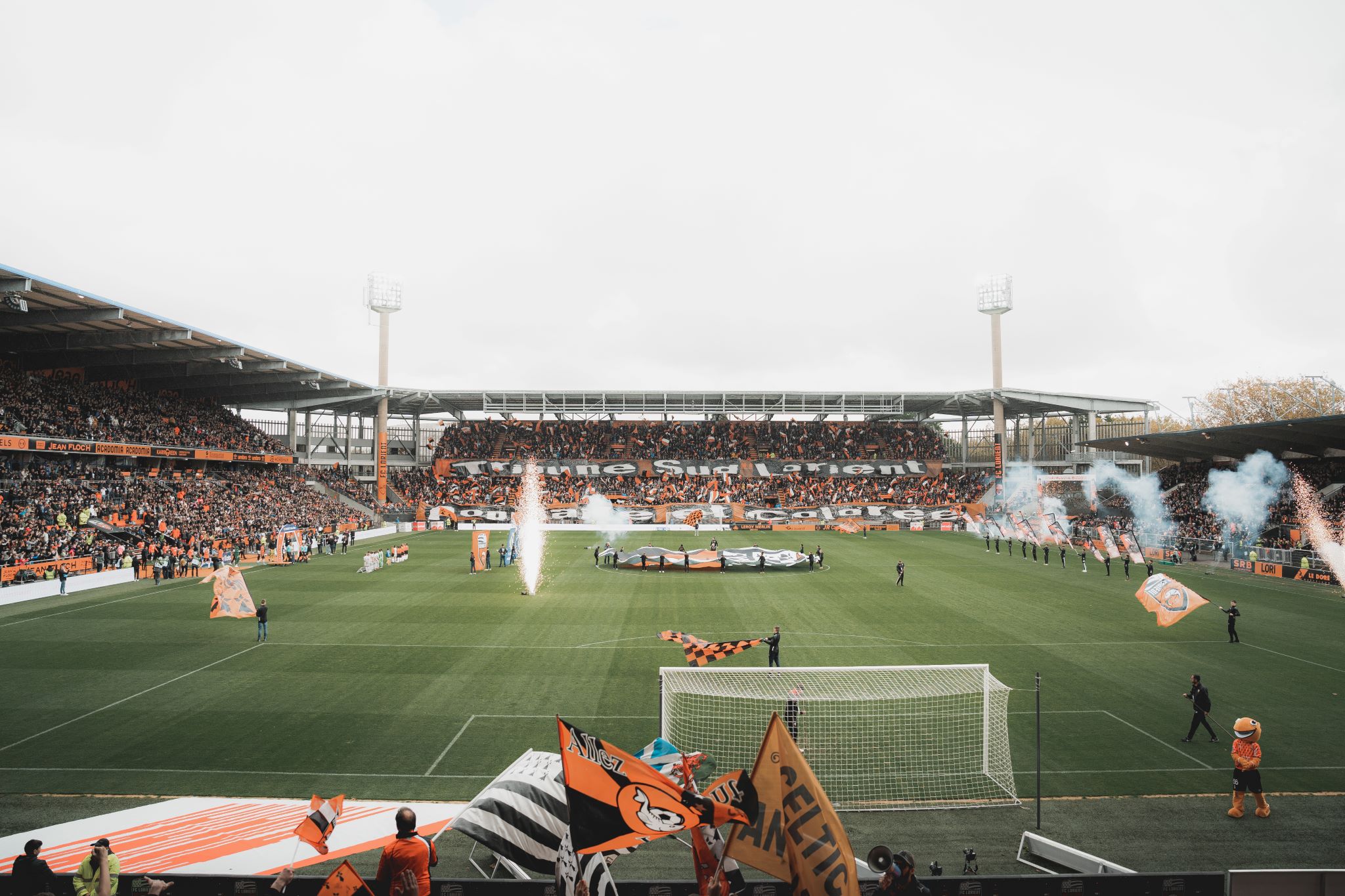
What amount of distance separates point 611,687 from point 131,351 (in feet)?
136

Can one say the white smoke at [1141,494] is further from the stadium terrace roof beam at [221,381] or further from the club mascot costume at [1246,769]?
the stadium terrace roof beam at [221,381]

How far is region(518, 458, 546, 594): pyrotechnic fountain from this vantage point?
101ft

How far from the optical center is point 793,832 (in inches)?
215

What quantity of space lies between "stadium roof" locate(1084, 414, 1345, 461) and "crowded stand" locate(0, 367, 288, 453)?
6028 centimetres

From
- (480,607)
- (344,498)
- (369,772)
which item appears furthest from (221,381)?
(369,772)

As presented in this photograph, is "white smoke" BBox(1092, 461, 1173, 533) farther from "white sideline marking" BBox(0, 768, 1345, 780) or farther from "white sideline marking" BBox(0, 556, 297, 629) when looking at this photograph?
"white sideline marking" BBox(0, 556, 297, 629)

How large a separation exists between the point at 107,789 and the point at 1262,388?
90.6m

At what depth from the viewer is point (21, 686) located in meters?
14.6

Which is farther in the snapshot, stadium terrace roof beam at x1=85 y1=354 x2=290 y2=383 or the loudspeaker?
stadium terrace roof beam at x1=85 y1=354 x2=290 y2=383

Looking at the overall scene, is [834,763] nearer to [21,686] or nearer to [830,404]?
[21,686]

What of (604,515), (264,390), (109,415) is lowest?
(604,515)

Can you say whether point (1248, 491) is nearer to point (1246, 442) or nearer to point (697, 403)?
point (1246, 442)

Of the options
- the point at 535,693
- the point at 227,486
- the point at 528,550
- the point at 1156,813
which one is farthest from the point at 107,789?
the point at 227,486

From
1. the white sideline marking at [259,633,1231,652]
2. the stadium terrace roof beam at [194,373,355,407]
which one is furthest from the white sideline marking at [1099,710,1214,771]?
the stadium terrace roof beam at [194,373,355,407]
